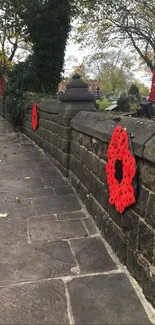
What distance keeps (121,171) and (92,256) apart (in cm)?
82

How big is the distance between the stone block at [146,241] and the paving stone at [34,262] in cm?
66

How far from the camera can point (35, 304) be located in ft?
6.61

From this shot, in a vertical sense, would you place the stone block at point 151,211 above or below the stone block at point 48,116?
below

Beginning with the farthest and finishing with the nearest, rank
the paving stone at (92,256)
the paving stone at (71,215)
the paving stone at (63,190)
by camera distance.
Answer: the paving stone at (63,190), the paving stone at (71,215), the paving stone at (92,256)

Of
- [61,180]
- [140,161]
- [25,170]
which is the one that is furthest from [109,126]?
[25,170]

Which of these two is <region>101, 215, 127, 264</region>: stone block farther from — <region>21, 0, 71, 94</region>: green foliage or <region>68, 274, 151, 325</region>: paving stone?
<region>21, 0, 71, 94</region>: green foliage

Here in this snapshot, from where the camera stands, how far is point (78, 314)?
1.93m

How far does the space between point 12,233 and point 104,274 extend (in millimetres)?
1170

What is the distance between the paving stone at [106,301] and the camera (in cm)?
189

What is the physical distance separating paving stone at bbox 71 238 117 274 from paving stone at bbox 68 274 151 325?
0.42 feet

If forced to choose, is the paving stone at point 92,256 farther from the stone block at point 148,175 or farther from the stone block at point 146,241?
the stone block at point 148,175

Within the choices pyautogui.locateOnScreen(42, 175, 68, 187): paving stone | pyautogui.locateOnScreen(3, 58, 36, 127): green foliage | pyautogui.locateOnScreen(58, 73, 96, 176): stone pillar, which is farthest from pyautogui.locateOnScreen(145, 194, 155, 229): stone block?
pyautogui.locateOnScreen(3, 58, 36, 127): green foliage

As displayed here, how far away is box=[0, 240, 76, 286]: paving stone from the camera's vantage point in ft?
7.70

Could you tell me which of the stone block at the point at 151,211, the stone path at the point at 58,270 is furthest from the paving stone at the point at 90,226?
the stone block at the point at 151,211
